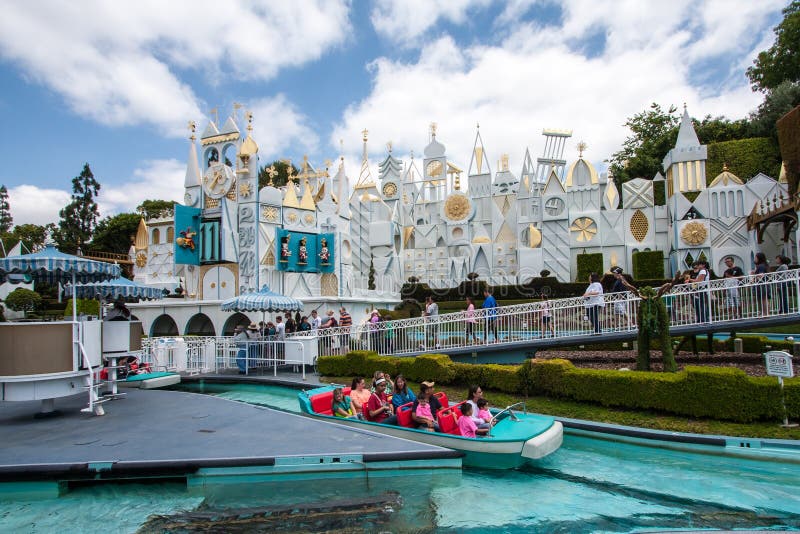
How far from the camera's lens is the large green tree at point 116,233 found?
62781 millimetres

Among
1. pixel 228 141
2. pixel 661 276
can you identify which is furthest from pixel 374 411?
pixel 661 276

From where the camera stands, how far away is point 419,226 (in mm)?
48625

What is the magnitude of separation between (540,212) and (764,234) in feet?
48.8

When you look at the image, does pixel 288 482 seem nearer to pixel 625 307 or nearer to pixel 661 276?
pixel 625 307

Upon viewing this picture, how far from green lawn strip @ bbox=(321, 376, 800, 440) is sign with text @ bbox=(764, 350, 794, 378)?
3.01ft

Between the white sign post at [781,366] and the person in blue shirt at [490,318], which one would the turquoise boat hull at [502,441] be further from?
the person in blue shirt at [490,318]

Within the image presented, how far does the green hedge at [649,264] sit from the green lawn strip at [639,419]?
94.3 feet

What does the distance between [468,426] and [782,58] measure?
5237 cm

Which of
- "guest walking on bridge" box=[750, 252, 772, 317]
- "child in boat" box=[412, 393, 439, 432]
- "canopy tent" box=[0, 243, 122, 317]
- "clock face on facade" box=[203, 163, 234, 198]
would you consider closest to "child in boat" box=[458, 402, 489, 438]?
"child in boat" box=[412, 393, 439, 432]

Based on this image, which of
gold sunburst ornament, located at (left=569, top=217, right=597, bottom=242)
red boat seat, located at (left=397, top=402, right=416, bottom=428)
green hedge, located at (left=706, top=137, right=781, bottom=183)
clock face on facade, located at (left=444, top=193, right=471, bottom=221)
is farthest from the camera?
clock face on facade, located at (left=444, top=193, right=471, bottom=221)

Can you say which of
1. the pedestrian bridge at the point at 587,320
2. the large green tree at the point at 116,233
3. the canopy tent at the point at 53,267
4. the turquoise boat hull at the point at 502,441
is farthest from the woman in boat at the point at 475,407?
the large green tree at the point at 116,233

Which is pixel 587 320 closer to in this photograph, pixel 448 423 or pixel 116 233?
pixel 448 423

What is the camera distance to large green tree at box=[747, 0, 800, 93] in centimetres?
4262

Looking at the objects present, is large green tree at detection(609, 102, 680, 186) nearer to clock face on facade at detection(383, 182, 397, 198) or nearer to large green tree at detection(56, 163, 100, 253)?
clock face on facade at detection(383, 182, 397, 198)
